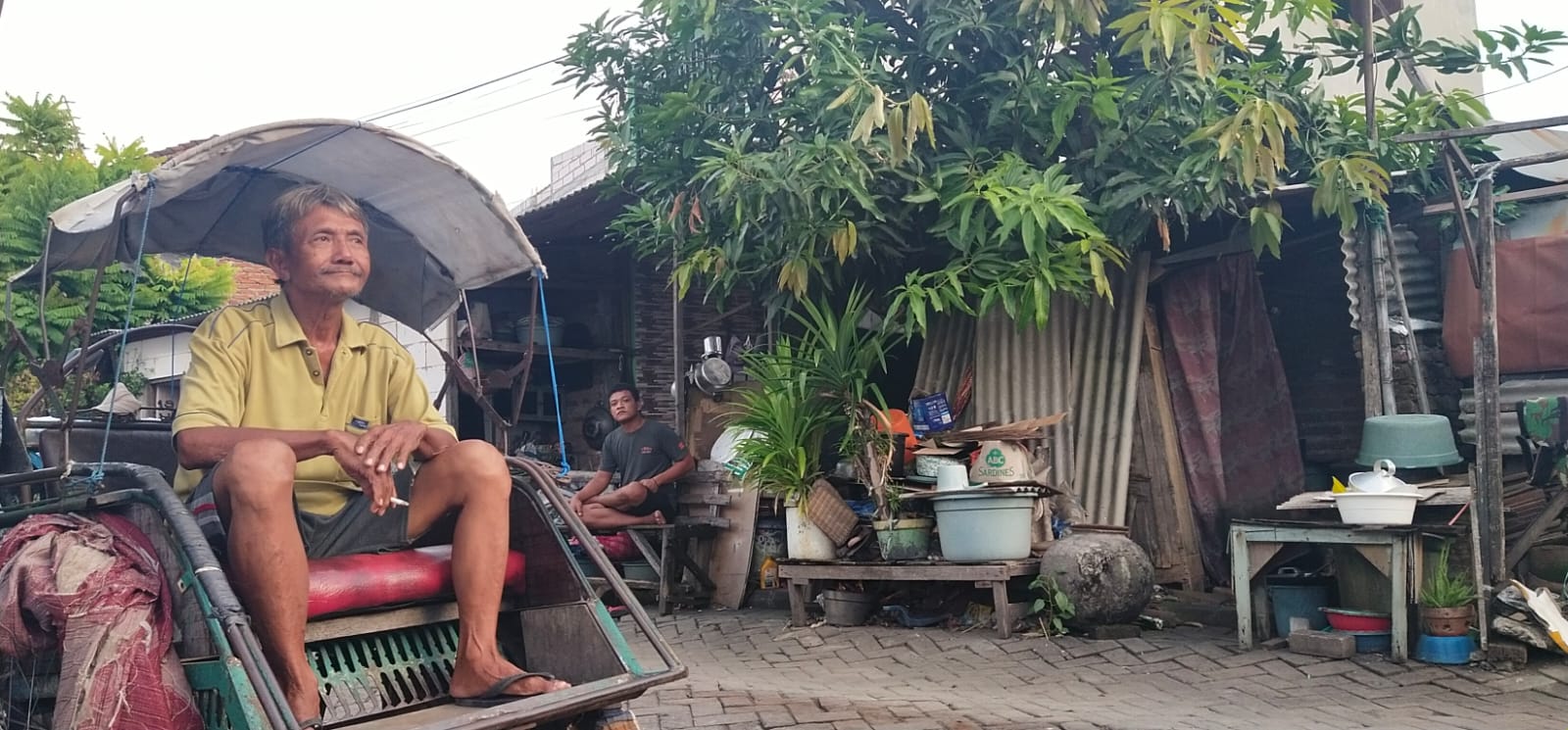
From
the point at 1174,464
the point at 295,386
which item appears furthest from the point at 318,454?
the point at 1174,464

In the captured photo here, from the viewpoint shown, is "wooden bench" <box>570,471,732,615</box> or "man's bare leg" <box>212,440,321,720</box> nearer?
"man's bare leg" <box>212,440,321,720</box>

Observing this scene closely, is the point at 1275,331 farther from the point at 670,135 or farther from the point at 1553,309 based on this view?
the point at 670,135

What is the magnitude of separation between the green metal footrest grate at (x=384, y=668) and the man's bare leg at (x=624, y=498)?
5.18 meters

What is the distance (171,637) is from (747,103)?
5.74m

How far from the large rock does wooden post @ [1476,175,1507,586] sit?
173 centimetres

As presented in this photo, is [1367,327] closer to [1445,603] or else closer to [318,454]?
[1445,603]

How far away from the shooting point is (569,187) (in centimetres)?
1623

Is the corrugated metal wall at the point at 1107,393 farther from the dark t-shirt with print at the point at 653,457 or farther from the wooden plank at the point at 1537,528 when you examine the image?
the dark t-shirt with print at the point at 653,457

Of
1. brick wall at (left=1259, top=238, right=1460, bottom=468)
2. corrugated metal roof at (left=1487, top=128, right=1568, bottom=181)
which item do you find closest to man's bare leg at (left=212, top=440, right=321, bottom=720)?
corrugated metal roof at (left=1487, top=128, right=1568, bottom=181)

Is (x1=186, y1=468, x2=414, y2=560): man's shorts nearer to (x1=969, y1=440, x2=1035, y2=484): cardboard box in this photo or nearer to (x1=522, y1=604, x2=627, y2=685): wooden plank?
(x1=522, y1=604, x2=627, y2=685): wooden plank

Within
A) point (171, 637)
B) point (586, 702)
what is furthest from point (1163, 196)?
point (171, 637)

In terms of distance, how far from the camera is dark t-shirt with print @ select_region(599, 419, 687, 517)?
9164 millimetres

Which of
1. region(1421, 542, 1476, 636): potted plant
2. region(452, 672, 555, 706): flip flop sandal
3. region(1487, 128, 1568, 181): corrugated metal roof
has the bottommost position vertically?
region(1421, 542, 1476, 636): potted plant

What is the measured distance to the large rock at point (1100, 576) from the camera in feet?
22.3
